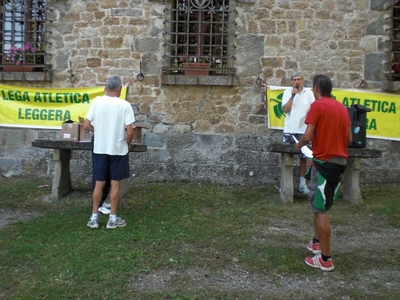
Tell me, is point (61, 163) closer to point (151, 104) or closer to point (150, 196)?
point (150, 196)

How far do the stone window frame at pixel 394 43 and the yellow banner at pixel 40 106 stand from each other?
552 centimetres

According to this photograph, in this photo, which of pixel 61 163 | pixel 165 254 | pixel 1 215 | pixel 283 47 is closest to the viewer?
pixel 165 254

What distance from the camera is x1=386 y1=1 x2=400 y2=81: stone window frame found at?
25.0 ft

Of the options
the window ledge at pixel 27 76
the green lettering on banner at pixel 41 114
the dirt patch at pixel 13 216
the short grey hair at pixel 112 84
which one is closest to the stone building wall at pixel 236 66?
the window ledge at pixel 27 76

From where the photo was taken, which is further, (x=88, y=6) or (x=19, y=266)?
(x=88, y=6)

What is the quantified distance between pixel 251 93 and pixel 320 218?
413 centimetres

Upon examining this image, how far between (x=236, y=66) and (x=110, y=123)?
3483 mm

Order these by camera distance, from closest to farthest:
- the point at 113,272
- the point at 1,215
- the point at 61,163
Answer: the point at 113,272 < the point at 1,215 < the point at 61,163

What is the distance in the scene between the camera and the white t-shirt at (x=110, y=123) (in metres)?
4.85

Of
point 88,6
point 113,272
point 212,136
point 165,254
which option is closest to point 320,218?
point 165,254

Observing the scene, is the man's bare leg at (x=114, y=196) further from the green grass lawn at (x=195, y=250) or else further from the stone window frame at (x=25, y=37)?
the stone window frame at (x=25, y=37)

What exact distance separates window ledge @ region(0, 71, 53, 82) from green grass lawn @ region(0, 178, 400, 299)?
2301 mm

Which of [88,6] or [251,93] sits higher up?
[88,6]

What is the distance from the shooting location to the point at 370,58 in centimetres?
766
